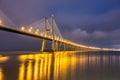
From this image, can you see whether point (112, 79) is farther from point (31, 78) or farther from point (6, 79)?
point (6, 79)

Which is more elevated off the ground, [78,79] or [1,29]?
[1,29]

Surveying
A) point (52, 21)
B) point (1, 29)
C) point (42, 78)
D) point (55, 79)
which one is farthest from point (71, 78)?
point (52, 21)

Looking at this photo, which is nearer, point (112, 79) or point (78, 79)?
point (78, 79)

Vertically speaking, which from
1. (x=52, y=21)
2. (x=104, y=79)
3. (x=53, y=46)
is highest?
(x=52, y=21)

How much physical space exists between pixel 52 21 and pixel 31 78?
1746 inches

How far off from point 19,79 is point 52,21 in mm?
45127

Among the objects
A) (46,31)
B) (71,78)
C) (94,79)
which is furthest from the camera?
(46,31)

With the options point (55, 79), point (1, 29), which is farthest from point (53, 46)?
point (55, 79)

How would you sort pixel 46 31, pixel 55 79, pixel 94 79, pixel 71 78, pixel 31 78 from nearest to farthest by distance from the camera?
pixel 31 78 < pixel 55 79 < pixel 71 78 < pixel 94 79 < pixel 46 31

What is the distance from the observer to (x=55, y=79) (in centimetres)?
1734

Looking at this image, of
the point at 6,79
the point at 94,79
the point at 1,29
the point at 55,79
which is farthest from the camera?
the point at 1,29

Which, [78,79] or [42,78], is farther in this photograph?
[78,79]

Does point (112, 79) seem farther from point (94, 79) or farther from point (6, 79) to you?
point (6, 79)

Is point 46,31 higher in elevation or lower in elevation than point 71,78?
higher
